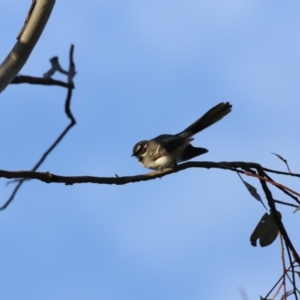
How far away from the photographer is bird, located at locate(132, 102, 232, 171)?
15.5 feet

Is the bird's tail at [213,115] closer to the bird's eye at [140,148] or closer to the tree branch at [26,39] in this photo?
the bird's eye at [140,148]

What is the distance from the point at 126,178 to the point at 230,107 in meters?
2.50

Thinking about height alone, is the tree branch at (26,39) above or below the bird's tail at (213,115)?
below

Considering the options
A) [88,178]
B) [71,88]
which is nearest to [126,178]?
[88,178]

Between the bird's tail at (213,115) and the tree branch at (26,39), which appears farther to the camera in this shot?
the bird's tail at (213,115)

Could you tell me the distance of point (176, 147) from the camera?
515cm

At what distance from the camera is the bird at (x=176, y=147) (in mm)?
4738

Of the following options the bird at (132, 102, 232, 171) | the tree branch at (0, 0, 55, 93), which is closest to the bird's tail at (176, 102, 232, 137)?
the bird at (132, 102, 232, 171)

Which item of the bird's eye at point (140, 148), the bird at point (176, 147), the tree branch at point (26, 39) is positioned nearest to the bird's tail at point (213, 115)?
the bird at point (176, 147)

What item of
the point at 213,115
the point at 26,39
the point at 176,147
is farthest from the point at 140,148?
the point at 26,39

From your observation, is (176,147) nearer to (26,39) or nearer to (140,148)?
(140,148)

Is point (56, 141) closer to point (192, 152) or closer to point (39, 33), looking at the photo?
point (39, 33)

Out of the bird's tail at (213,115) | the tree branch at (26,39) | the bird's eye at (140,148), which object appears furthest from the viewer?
the bird's eye at (140,148)

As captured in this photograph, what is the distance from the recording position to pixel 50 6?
8.50ft
